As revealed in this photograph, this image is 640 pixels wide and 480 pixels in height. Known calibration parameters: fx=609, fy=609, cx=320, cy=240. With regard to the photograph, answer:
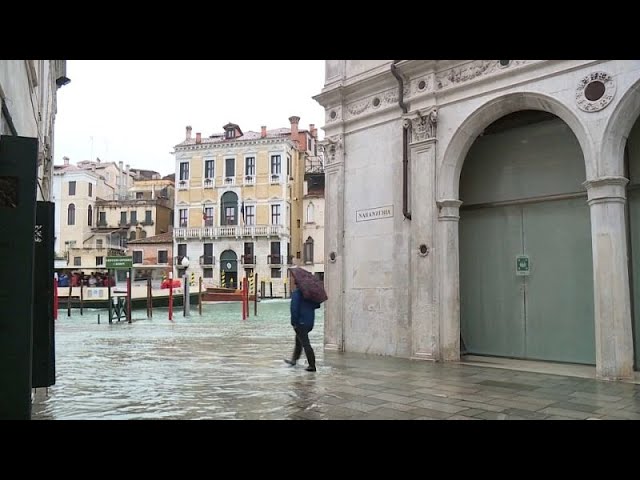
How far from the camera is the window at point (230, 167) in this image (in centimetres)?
5953

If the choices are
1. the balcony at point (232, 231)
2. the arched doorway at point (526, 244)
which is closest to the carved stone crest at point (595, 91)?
the arched doorway at point (526, 244)

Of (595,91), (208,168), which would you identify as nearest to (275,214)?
(208,168)

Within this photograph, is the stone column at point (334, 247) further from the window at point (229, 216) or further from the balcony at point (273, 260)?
the window at point (229, 216)

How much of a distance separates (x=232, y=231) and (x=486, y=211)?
49.0 metres

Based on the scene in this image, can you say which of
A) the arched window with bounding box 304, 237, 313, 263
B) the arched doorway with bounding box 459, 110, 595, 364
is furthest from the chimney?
the arched doorway with bounding box 459, 110, 595, 364

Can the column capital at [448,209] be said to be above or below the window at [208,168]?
below

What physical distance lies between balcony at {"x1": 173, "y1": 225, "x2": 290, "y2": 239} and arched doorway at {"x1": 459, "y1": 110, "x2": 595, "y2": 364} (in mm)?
46871

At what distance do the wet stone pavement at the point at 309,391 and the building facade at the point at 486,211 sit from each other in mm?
922

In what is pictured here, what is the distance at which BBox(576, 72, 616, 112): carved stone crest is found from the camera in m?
7.95

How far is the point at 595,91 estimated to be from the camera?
320 inches

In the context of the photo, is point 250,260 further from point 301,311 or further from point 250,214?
point 301,311
